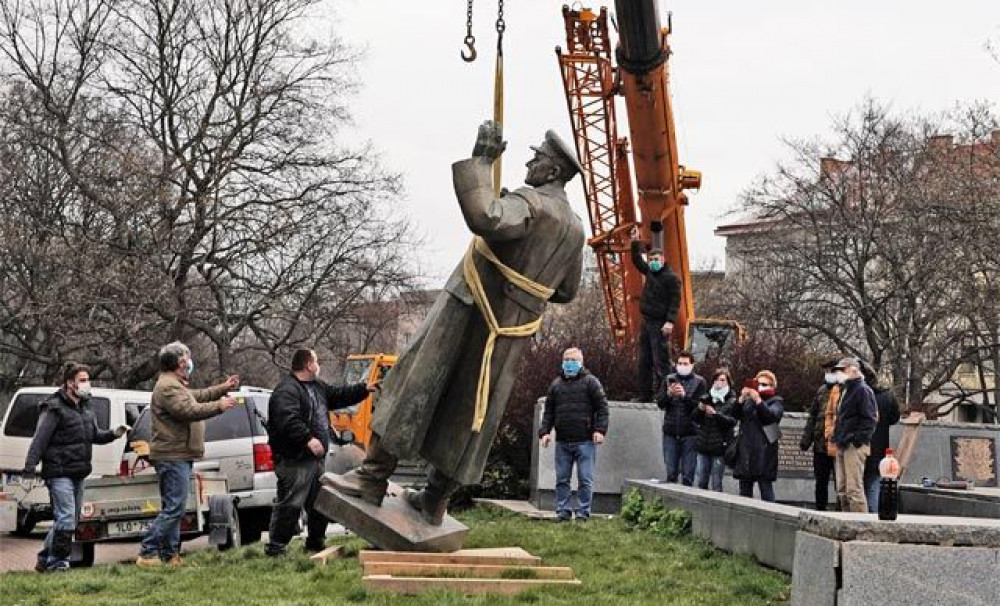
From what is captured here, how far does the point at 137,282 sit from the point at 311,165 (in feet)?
19.1

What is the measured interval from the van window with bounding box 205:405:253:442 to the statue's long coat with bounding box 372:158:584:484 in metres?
7.55

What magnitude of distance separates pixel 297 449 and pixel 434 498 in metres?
1.62

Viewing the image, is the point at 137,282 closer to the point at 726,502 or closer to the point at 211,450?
the point at 211,450

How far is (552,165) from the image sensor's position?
876 cm

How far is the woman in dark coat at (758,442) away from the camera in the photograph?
13586 millimetres

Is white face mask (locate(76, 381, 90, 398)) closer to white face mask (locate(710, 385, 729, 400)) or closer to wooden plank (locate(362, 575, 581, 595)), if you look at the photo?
wooden plank (locate(362, 575, 581, 595))

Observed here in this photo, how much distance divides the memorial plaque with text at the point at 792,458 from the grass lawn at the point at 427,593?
19.7 feet

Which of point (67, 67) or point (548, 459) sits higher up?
point (67, 67)

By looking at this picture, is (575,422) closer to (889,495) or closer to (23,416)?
(889,495)

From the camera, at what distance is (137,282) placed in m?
30.5

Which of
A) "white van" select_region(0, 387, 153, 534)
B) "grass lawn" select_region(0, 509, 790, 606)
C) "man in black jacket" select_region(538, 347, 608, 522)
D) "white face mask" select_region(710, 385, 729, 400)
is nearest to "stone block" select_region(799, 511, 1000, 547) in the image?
"grass lawn" select_region(0, 509, 790, 606)

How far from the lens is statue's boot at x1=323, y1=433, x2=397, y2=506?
875cm

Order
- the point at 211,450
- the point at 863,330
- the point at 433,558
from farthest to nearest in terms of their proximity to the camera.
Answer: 1. the point at 863,330
2. the point at 211,450
3. the point at 433,558

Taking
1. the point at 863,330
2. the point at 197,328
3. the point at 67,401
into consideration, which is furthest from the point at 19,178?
the point at 863,330
